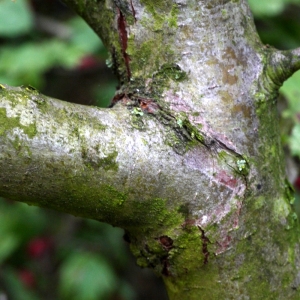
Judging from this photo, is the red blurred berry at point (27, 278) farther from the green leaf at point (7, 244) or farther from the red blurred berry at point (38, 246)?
the green leaf at point (7, 244)

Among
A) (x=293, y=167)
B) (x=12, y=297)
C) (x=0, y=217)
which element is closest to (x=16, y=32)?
(x=0, y=217)

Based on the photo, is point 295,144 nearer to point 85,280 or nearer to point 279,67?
point 279,67

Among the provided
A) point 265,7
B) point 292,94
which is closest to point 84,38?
point 265,7

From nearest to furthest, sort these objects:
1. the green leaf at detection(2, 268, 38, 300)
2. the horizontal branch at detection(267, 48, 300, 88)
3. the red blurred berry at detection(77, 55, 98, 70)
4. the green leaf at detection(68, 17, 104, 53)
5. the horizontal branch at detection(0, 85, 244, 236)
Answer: the horizontal branch at detection(0, 85, 244, 236), the horizontal branch at detection(267, 48, 300, 88), the green leaf at detection(68, 17, 104, 53), the green leaf at detection(2, 268, 38, 300), the red blurred berry at detection(77, 55, 98, 70)

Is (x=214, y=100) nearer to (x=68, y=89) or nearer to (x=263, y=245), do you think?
(x=263, y=245)

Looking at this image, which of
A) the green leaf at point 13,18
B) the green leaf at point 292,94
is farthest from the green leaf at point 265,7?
the green leaf at point 13,18

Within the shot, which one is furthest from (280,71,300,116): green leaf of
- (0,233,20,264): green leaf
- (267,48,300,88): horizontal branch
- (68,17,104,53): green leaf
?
(0,233,20,264): green leaf

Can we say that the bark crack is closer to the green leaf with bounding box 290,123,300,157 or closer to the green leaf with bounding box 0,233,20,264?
the green leaf with bounding box 290,123,300,157
